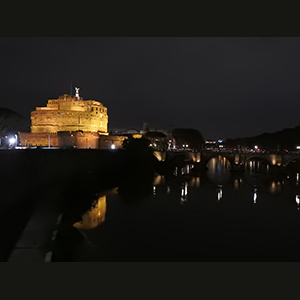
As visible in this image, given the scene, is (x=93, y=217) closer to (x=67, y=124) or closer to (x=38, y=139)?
(x=38, y=139)

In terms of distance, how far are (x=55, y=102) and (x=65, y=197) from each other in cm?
4037

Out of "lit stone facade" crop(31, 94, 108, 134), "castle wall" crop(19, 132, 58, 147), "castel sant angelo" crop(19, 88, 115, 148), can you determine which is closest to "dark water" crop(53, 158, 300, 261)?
"castel sant angelo" crop(19, 88, 115, 148)

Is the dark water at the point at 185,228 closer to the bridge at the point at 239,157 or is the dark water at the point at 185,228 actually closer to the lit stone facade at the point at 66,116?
the bridge at the point at 239,157

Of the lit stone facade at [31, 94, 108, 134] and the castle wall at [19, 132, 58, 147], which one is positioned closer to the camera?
the castle wall at [19, 132, 58, 147]

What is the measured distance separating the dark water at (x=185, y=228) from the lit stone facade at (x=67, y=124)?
86.7 ft

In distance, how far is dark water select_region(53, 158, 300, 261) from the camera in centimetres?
1194

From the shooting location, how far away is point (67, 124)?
54688 mm

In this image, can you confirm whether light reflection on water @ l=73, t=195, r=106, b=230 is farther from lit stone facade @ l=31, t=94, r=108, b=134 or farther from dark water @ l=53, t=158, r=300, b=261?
lit stone facade @ l=31, t=94, r=108, b=134

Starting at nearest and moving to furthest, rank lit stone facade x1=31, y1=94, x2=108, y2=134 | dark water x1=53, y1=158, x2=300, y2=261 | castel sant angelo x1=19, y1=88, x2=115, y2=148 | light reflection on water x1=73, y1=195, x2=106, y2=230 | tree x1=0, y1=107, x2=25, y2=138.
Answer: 1. dark water x1=53, y1=158, x2=300, y2=261
2. light reflection on water x1=73, y1=195, x2=106, y2=230
3. tree x1=0, y1=107, x2=25, y2=138
4. castel sant angelo x1=19, y1=88, x2=115, y2=148
5. lit stone facade x1=31, y1=94, x2=108, y2=134

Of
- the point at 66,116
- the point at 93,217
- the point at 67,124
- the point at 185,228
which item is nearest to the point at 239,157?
the point at 67,124

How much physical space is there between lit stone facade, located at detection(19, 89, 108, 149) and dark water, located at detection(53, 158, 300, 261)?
Result: 26.4 meters

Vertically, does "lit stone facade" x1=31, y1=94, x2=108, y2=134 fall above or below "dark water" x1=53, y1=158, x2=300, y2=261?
above

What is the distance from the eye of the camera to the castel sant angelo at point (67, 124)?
162ft

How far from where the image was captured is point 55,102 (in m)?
57.0
